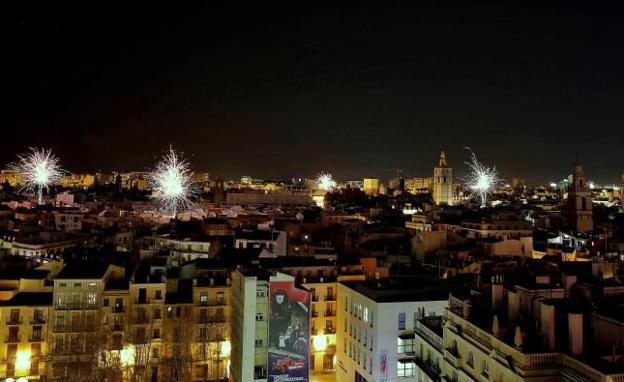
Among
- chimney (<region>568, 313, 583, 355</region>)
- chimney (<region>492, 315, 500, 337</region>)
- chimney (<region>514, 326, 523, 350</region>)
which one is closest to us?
chimney (<region>568, 313, 583, 355</region>)

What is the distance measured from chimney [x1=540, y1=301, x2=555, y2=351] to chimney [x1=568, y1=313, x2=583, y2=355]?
665 mm

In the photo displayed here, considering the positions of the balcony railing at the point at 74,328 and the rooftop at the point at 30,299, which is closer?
the balcony railing at the point at 74,328

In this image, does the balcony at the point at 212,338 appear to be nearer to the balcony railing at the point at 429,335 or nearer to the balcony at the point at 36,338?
the balcony at the point at 36,338

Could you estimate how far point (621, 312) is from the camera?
18078 mm

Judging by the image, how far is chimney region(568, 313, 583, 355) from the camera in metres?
16.8

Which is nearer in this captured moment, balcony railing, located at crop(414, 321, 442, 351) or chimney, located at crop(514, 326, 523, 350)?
chimney, located at crop(514, 326, 523, 350)

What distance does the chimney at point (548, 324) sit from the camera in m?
17.5

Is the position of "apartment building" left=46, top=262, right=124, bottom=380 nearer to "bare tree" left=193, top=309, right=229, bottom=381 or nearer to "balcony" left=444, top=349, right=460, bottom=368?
"bare tree" left=193, top=309, right=229, bottom=381

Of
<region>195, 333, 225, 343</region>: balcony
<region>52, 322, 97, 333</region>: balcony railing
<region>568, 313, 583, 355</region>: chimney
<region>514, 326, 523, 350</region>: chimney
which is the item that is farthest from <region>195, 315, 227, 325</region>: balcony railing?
<region>568, 313, 583, 355</region>: chimney

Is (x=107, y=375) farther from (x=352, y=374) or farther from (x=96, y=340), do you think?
(x=352, y=374)

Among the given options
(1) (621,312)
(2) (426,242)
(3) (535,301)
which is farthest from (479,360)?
(2) (426,242)

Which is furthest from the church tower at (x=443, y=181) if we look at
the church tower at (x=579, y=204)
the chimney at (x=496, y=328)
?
the chimney at (x=496, y=328)

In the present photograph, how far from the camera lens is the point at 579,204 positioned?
8625 cm

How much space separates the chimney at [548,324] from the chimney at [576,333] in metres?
0.66
